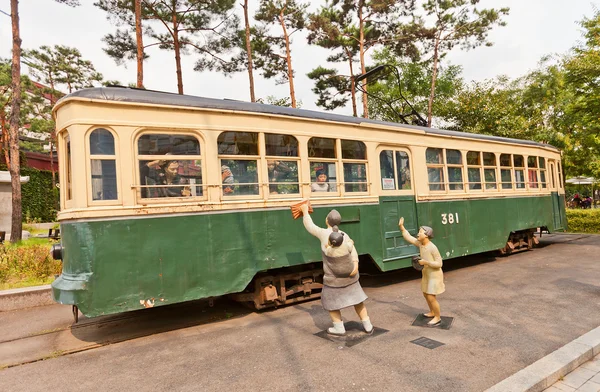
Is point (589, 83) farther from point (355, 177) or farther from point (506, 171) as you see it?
point (355, 177)

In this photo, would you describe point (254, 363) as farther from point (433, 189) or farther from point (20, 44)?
point (20, 44)

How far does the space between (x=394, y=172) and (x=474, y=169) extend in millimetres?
2782

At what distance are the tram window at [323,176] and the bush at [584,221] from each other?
14.2 metres

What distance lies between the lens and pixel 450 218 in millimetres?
8055

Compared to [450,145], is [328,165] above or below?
below

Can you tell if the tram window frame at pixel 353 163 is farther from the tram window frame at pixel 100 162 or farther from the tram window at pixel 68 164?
the tram window at pixel 68 164

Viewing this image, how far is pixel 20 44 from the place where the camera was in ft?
38.7

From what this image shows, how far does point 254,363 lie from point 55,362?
2414 millimetres

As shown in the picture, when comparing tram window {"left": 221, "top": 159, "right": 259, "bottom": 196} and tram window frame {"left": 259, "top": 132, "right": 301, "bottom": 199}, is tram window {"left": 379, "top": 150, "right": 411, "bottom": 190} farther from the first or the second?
tram window {"left": 221, "top": 159, "right": 259, "bottom": 196}

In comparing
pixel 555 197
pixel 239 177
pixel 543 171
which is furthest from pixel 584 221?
pixel 239 177

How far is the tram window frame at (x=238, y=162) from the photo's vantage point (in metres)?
A: 5.32

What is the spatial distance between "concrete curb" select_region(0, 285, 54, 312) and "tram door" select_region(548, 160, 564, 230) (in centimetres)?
1367

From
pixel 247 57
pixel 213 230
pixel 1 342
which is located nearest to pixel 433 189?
pixel 213 230

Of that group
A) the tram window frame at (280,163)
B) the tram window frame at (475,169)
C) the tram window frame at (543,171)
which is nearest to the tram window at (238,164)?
the tram window frame at (280,163)
